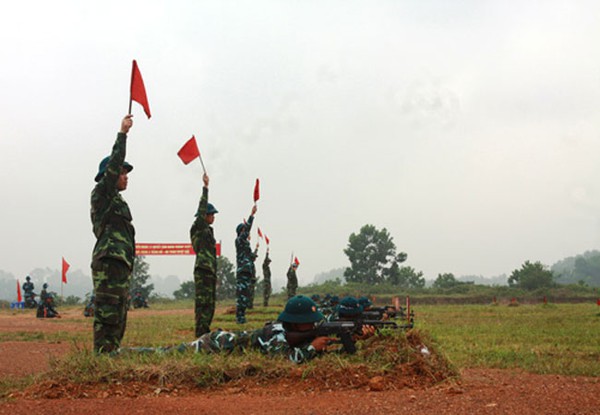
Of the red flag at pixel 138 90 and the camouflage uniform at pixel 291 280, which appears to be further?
the camouflage uniform at pixel 291 280

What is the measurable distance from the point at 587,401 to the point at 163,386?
3790mm

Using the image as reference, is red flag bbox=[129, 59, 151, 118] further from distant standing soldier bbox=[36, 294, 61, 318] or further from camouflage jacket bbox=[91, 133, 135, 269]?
distant standing soldier bbox=[36, 294, 61, 318]

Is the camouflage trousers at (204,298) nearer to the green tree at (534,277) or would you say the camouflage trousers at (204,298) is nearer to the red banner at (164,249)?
the red banner at (164,249)

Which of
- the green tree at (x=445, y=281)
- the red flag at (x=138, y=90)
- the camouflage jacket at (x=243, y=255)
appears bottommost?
the green tree at (x=445, y=281)

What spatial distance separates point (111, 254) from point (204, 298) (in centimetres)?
337

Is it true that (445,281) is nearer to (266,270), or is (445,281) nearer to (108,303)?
(266,270)

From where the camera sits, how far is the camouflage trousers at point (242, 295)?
1317 centimetres

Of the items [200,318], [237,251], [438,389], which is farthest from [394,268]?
[438,389]

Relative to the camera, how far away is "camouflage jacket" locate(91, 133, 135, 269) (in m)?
5.72

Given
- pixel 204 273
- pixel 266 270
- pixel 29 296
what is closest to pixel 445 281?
pixel 266 270

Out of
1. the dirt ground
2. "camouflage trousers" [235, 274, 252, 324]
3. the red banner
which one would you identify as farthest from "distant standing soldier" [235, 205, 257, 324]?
the red banner

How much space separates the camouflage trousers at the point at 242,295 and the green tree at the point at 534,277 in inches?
1226

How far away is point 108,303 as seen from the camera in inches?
223

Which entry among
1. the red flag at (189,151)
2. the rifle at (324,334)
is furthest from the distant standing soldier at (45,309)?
the rifle at (324,334)
